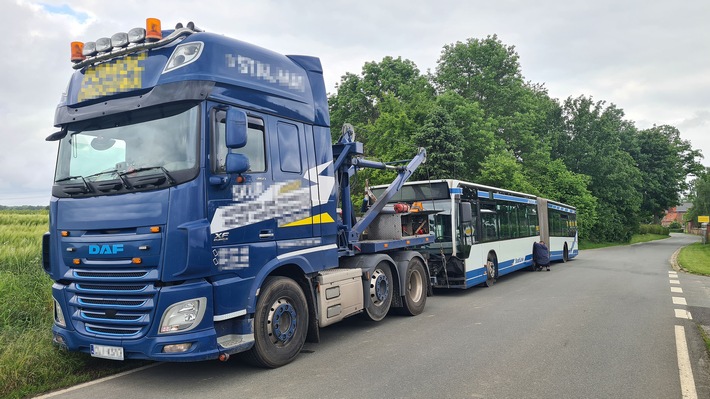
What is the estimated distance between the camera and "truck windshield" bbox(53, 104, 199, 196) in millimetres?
5156

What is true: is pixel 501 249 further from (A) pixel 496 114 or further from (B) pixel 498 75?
(B) pixel 498 75

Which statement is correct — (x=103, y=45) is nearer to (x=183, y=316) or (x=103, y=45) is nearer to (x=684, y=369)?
(x=183, y=316)

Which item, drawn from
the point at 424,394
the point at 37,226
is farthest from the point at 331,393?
the point at 37,226

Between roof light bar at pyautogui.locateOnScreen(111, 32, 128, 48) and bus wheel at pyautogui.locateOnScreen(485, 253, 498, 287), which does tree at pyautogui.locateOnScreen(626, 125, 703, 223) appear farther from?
roof light bar at pyautogui.locateOnScreen(111, 32, 128, 48)

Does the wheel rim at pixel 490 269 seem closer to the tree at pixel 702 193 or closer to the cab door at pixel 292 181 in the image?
the cab door at pixel 292 181

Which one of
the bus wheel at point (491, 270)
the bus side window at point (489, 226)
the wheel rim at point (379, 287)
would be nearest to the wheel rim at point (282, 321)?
the wheel rim at point (379, 287)

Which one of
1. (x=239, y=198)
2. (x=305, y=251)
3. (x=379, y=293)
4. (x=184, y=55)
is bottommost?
(x=379, y=293)

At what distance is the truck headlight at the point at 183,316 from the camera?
4.95 m

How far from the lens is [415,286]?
959 cm

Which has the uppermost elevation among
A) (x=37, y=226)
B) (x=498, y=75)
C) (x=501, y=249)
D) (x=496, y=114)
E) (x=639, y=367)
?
(x=498, y=75)

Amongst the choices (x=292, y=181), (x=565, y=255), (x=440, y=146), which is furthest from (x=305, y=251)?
(x=440, y=146)

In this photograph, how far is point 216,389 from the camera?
5176 mm

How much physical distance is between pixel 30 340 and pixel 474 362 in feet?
17.3

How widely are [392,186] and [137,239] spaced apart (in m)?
6.31
